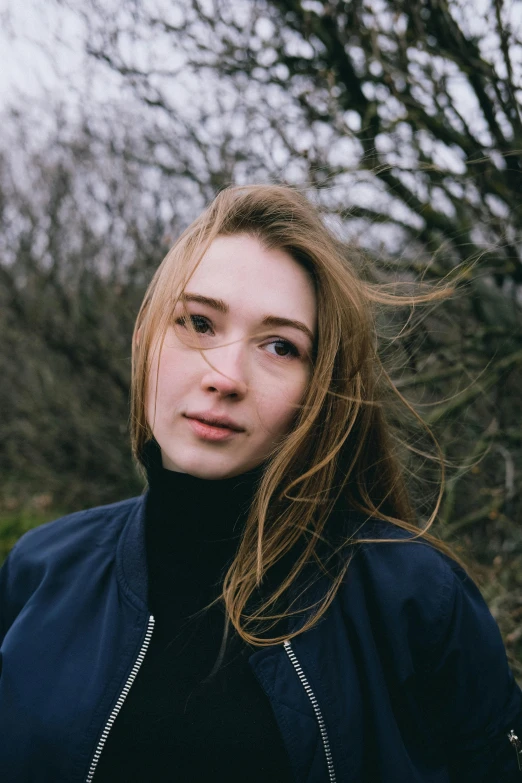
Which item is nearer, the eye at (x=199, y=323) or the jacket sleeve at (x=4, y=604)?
the eye at (x=199, y=323)

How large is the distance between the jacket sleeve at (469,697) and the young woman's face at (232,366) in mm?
561

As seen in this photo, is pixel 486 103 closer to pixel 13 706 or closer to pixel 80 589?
pixel 80 589

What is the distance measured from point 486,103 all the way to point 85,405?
419 cm

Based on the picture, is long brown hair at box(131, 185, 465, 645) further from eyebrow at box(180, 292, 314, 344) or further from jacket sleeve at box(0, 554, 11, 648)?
jacket sleeve at box(0, 554, 11, 648)

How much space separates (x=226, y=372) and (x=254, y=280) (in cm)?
23

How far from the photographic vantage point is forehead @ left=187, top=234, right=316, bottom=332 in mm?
1398

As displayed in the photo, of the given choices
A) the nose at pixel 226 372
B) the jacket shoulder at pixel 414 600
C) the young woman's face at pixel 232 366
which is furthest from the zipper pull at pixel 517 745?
the nose at pixel 226 372

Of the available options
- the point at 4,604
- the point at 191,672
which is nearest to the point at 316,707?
the point at 191,672

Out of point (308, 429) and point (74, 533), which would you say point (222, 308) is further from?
point (74, 533)

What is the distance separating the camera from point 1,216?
579 centimetres

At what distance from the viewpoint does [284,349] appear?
57.7 inches

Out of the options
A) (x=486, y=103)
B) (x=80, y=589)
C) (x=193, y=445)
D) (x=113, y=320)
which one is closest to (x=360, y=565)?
(x=193, y=445)

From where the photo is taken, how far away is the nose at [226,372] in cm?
134

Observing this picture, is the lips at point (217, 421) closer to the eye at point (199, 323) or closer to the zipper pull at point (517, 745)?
→ the eye at point (199, 323)
